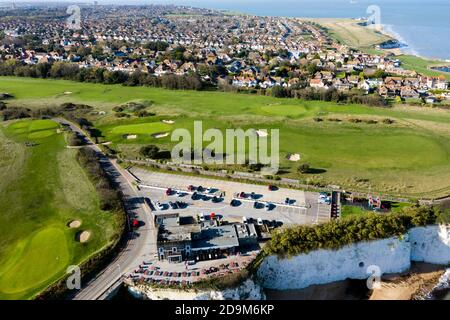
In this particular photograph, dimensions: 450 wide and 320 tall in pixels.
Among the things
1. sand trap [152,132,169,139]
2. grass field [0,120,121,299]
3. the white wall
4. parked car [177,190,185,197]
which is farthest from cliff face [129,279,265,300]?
sand trap [152,132,169,139]

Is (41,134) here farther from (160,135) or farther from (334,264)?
(334,264)

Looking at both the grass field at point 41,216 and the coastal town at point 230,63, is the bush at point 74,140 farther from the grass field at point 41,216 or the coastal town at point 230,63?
the coastal town at point 230,63

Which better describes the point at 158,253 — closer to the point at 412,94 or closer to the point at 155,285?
the point at 155,285

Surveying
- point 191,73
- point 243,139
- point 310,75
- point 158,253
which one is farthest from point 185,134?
point 310,75

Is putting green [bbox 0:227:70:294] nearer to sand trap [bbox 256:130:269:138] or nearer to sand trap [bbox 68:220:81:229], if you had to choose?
sand trap [bbox 68:220:81:229]

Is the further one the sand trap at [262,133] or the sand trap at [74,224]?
the sand trap at [262,133]

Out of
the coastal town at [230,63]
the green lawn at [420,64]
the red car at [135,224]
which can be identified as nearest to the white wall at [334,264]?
the red car at [135,224]
